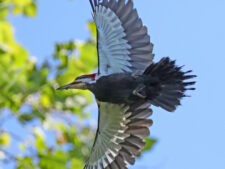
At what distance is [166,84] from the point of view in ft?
23.3

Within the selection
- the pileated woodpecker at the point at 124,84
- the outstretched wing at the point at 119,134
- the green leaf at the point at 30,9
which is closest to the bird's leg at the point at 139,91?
the pileated woodpecker at the point at 124,84

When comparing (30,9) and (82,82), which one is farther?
(30,9)

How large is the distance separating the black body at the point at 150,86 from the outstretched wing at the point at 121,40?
0.52 feet

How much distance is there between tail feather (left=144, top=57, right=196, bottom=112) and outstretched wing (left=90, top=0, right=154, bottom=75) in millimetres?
274

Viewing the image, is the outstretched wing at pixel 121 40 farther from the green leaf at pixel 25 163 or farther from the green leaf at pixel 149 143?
the green leaf at pixel 25 163

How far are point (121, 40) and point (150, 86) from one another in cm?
56

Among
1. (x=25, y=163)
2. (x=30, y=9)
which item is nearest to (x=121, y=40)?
(x=30, y=9)

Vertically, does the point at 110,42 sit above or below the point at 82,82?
above

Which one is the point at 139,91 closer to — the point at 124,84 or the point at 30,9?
the point at 124,84

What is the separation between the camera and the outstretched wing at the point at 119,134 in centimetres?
735

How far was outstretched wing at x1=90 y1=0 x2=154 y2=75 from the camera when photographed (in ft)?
24.2

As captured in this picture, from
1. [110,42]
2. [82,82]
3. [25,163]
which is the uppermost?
[110,42]

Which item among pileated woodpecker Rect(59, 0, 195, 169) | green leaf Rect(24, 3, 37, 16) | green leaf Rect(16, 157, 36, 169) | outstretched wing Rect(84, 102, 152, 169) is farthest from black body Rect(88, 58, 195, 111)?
green leaf Rect(24, 3, 37, 16)

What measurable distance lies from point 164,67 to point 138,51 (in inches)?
18.2
